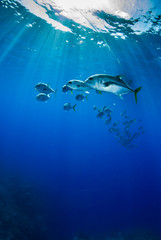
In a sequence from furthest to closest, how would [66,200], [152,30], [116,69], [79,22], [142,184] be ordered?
[142,184], [116,69], [66,200], [79,22], [152,30]

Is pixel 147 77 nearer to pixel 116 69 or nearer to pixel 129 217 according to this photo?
pixel 116 69

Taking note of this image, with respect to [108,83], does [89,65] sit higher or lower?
higher

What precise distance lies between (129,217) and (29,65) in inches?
1206


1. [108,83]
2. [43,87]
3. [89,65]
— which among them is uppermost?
[89,65]

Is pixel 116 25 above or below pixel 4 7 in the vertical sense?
below

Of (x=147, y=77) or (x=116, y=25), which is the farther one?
(x=147, y=77)

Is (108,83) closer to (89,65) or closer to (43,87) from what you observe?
(43,87)

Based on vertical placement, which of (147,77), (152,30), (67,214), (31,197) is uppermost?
(147,77)

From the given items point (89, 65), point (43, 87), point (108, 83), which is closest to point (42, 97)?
point (43, 87)

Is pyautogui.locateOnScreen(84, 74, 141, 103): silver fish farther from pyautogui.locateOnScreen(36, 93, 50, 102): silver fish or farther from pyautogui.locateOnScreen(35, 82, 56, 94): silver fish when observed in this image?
pyautogui.locateOnScreen(36, 93, 50, 102): silver fish

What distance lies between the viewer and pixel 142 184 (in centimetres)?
3009

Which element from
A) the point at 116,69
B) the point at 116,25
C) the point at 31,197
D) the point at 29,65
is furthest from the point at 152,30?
the point at 29,65

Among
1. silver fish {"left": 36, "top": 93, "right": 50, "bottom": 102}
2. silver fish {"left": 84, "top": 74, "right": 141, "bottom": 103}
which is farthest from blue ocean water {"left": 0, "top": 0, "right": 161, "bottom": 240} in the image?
silver fish {"left": 84, "top": 74, "right": 141, "bottom": 103}

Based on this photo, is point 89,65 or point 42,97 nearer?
point 42,97
